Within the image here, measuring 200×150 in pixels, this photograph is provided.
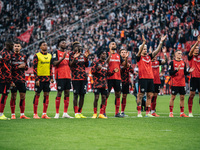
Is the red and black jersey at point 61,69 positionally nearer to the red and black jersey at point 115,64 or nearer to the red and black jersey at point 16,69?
the red and black jersey at point 16,69

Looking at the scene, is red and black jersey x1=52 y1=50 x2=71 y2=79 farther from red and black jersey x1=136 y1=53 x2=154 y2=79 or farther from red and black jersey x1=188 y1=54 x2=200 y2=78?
red and black jersey x1=188 y1=54 x2=200 y2=78

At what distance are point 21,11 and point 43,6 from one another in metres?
2.73

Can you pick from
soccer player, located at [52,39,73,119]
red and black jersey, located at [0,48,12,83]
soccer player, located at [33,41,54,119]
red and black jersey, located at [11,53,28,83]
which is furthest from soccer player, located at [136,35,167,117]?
red and black jersey, located at [0,48,12,83]

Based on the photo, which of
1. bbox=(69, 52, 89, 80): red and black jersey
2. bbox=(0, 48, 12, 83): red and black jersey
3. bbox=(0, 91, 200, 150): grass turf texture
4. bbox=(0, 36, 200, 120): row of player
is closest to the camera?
bbox=(0, 91, 200, 150): grass turf texture

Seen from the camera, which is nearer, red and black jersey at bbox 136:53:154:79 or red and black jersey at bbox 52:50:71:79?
red and black jersey at bbox 52:50:71:79

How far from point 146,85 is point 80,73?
7.00ft

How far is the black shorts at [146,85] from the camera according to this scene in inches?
465

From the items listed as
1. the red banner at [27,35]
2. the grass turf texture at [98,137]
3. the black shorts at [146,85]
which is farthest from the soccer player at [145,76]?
the red banner at [27,35]

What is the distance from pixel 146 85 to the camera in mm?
11836

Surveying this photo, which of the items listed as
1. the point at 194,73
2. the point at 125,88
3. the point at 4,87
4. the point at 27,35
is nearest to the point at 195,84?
the point at 194,73

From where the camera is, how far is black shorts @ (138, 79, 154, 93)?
38.8 ft

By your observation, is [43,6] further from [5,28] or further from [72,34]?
[72,34]

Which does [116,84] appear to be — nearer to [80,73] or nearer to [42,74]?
[80,73]

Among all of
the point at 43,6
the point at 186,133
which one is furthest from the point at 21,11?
the point at 186,133
